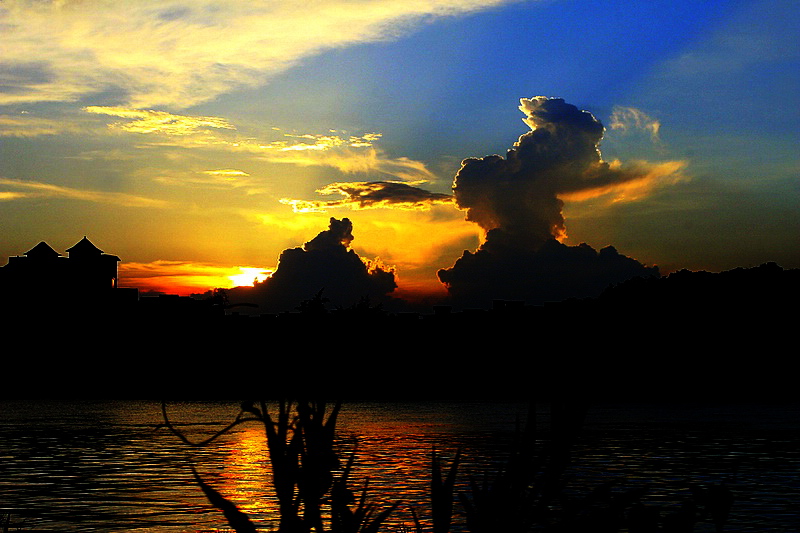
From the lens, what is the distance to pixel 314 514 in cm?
269

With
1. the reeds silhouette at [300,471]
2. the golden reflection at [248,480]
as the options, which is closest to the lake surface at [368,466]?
the golden reflection at [248,480]

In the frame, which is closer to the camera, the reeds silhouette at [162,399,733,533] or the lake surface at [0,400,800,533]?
the reeds silhouette at [162,399,733,533]

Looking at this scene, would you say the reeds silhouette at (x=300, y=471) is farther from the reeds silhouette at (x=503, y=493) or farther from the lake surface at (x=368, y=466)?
the lake surface at (x=368, y=466)

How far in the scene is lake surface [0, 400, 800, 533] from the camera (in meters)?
47.0

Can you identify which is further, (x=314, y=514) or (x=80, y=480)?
(x=80, y=480)

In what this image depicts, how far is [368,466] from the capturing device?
230 feet

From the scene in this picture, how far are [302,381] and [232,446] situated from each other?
98027 mm

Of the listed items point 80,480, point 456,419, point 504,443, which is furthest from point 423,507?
point 456,419

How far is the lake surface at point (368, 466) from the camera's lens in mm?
47031

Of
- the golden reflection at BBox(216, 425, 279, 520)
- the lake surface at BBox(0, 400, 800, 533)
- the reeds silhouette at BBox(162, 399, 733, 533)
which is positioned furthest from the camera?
the golden reflection at BBox(216, 425, 279, 520)

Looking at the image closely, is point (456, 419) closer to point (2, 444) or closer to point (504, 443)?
point (504, 443)

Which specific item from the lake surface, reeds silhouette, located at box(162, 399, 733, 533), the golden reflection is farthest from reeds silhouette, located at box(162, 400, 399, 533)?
the golden reflection

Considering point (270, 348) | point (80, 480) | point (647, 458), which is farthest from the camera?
point (647, 458)

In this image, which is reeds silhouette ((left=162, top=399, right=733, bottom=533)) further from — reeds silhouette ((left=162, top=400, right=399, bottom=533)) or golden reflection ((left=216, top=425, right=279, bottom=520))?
golden reflection ((left=216, top=425, right=279, bottom=520))
